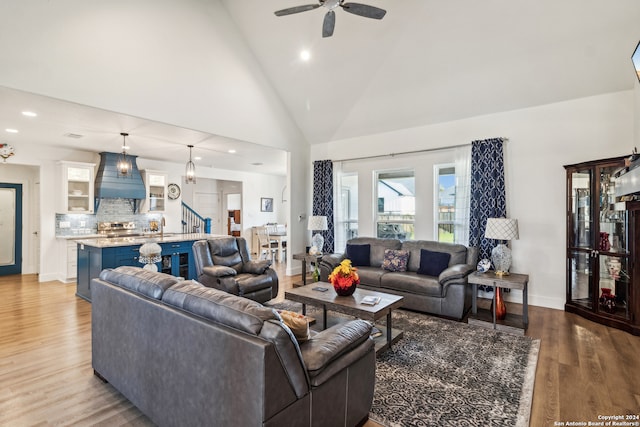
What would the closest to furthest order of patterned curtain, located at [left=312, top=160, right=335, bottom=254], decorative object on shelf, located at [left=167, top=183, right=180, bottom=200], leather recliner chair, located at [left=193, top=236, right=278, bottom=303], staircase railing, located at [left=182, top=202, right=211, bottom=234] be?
1. leather recliner chair, located at [left=193, top=236, right=278, bottom=303]
2. patterned curtain, located at [left=312, top=160, right=335, bottom=254]
3. decorative object on shelf, located at [left=167, top=183, right=180, bottom=200]
4. staircase railing, located at [left=182, top=202, right=211, bottom=234]

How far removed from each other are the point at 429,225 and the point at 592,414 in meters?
3.60

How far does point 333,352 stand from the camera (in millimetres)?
1722

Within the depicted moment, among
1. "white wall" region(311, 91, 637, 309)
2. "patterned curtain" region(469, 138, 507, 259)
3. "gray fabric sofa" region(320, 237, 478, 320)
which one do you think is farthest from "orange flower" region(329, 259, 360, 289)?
"white wall" region(311, 91, 637, 309)

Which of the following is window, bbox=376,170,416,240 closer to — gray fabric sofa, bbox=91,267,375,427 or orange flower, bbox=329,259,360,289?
orange flower, bbox=329,259,360,289

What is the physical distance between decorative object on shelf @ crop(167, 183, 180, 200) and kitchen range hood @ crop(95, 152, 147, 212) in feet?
3.26

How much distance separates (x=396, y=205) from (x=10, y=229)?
836 cm

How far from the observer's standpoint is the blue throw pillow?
5305mm

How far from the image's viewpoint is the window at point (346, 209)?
655 cm

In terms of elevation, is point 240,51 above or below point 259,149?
above

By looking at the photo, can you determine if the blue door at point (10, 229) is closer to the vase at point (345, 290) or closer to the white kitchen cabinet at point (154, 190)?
the white kitchen cabinet at point (154, 190)

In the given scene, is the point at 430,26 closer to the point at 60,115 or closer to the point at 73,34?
the point at 73,34

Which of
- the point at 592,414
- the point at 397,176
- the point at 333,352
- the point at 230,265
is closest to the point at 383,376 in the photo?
the point at 333,352

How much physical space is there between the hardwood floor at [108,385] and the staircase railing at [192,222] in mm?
4808

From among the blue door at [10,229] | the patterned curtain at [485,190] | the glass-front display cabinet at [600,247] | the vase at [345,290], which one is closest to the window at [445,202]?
the patterned curtain at [485,190]
